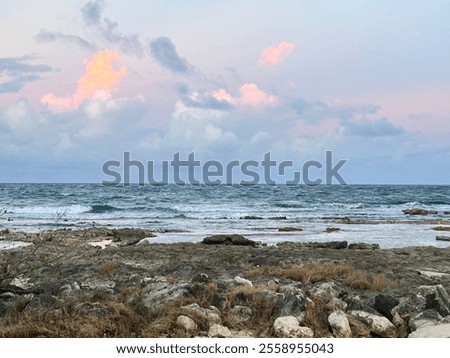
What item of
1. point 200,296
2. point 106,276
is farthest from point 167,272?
point 200,296

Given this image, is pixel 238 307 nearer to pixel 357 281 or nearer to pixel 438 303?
pixel 438 303

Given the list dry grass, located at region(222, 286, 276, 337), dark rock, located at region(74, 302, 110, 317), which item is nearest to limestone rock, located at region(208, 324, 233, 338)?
dry grass, located at region(222, 286, 276, 337)

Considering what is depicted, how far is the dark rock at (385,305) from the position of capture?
9.03 metres

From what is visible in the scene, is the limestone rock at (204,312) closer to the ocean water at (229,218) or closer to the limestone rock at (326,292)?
the limestone rock at (326,292)

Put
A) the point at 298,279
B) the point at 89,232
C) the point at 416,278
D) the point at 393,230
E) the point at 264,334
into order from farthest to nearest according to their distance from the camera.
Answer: the point at 393,230, the point at 89,232, the point at 416,278, the point at 298,279, the point at 264,334

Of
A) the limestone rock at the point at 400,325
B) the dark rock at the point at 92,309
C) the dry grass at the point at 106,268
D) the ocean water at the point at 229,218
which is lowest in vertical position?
the ocean water at the point at 229,218

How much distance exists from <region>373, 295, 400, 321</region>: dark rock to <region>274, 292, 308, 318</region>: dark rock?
1.35 metres

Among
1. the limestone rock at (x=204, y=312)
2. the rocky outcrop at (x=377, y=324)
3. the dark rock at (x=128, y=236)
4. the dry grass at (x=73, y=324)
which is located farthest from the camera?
the dark rock at (x=128, y=236)

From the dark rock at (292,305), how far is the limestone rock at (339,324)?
49 cm

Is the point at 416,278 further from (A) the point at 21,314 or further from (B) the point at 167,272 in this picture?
(A) the point at 21,314

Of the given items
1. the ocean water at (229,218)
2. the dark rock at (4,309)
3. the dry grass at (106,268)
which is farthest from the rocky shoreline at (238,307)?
the ocean water at (229,218)

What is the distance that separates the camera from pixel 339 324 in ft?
27.2
